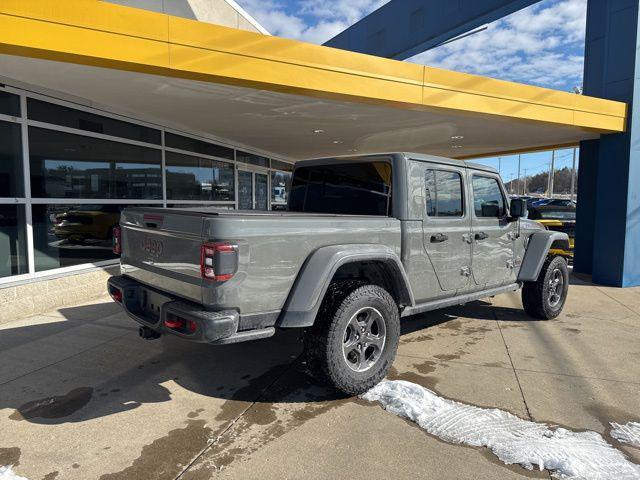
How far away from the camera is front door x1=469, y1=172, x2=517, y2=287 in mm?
4617

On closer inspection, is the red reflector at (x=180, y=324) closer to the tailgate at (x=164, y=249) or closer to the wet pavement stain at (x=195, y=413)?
the tailgate at (x=164, y=249)

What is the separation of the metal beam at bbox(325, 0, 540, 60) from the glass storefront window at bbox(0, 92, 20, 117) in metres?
10.1

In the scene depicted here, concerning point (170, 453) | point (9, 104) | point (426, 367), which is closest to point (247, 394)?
point (170, 453)

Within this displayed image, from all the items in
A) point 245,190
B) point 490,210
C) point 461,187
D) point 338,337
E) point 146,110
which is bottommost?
point 338,337

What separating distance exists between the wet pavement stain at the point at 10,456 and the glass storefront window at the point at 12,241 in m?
3.64

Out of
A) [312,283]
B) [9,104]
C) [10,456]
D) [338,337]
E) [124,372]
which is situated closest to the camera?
[10,456]

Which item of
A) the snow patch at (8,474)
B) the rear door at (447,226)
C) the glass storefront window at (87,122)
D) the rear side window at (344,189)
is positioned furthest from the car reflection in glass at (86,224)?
the rear door at (447,226)

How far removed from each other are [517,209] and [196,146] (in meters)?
6.86

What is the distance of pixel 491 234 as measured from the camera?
4777 millimetres

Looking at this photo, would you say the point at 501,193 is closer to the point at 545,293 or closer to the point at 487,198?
the point at 487,198

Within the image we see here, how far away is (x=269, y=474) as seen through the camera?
2533mm

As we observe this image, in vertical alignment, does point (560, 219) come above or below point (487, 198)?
below

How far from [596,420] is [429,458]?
142 centimetres

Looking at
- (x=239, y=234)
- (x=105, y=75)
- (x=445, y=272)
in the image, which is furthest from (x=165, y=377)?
(x=105, y=75)
